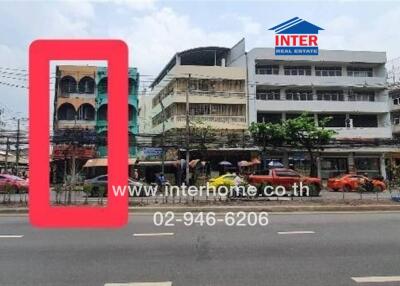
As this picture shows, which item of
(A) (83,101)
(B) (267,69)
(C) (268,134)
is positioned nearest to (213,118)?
(C) (268,134)

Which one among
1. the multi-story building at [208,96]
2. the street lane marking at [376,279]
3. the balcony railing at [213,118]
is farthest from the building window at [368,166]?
the street lane marking at [376,279]

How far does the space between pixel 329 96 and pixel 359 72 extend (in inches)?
155

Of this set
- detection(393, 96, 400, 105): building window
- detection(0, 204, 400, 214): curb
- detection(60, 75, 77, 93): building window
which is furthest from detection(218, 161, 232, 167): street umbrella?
detection(393, 96, 400, 105): building window

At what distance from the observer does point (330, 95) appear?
4231 centimetres

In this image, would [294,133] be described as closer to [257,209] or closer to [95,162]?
[95,162]

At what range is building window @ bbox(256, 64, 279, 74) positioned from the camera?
41125 millimetres

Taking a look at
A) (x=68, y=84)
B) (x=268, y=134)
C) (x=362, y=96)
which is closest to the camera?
(x=268, y=134)

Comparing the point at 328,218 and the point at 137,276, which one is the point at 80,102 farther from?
the point at 137,276

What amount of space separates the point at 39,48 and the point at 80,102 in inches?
1372

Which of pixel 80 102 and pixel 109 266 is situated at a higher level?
pixel 80 102

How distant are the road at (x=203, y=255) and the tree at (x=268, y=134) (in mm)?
23014

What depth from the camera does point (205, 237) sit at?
946cm

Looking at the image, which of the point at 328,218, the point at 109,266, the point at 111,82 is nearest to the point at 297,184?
the point at 328,218

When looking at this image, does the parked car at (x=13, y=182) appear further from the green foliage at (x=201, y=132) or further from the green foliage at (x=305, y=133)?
the green foliage at (x=305, y=133)
